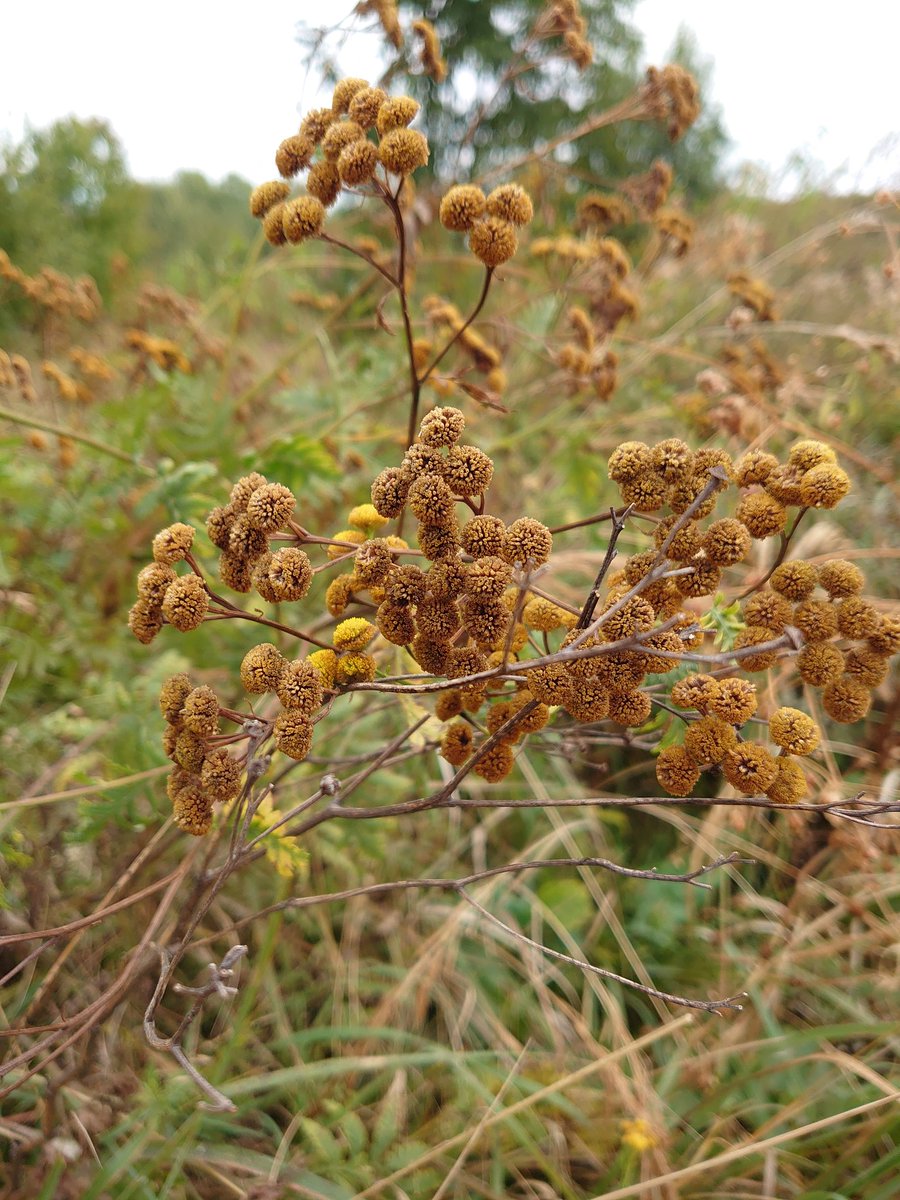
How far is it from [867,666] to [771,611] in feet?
0.52

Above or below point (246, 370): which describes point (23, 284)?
below

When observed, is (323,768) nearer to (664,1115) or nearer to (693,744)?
(693,744)

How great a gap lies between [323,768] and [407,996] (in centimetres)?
84

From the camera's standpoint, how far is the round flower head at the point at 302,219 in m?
1.21

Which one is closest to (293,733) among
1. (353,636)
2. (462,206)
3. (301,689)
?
(301,689)

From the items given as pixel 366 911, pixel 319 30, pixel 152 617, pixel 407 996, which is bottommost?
pixel 407 996

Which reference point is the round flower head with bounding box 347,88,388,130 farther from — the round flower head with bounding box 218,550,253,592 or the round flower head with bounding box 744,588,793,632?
the round flower head with bounding box 744,588,793,632

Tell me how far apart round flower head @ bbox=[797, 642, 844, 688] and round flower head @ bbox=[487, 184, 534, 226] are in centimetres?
80

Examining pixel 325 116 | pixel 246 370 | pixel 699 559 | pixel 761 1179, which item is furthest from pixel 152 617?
pixel 246 370

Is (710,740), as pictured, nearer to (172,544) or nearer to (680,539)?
(680,539)

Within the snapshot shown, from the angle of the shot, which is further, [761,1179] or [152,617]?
[761,1179]

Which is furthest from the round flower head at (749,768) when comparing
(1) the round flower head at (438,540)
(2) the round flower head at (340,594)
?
(2) the round flower head at (340,594)

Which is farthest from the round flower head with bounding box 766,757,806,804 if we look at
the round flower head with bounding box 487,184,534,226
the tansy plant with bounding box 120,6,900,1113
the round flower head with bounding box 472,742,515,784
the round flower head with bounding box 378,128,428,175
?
the round flower head with bounding box 378,128,428,175

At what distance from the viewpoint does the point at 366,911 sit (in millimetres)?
2277
